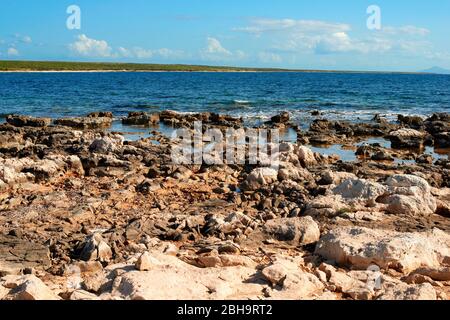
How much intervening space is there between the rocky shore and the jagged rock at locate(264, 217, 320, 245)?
23 millimetres

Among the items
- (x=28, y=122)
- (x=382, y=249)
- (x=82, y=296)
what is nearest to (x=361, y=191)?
(x=382, y=249)

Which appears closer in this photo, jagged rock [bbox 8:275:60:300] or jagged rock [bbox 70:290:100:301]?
jagged rock [bbox 8:275:60:300]

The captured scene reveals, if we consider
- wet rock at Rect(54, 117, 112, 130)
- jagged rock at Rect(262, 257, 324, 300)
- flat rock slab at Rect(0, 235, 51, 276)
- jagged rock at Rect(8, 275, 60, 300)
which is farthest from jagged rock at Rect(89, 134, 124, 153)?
wet rock at Rect(54, 117, 112, 130)

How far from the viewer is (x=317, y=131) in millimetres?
27562

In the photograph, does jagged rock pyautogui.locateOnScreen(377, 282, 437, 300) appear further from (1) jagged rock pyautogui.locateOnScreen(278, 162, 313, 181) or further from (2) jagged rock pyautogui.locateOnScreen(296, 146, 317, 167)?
(2) jagged rock pyautogui.locateOnScreen(296, 146, 317, 167)

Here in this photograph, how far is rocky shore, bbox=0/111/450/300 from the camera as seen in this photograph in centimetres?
724

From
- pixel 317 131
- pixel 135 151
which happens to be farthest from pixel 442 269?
pixel 317 131

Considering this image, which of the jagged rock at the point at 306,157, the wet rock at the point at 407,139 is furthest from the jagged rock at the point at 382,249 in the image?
the wet rock at the point at 407,139

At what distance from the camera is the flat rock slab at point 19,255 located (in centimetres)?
833

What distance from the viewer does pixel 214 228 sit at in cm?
1014

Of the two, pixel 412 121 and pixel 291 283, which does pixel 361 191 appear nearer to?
pixel 291 283

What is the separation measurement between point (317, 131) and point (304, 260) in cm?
1945

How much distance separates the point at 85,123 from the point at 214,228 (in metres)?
21.9

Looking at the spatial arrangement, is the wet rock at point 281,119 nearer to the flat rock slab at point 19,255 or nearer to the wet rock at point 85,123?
the wet rock at point 85,123
